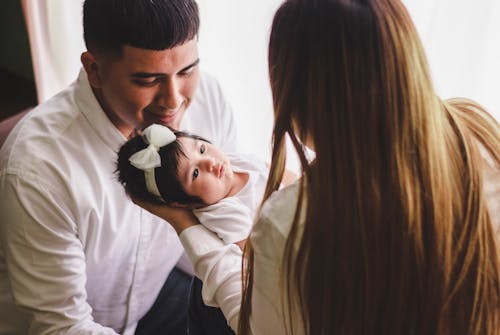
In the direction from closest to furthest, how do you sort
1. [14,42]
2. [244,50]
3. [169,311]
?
[169,311]
[244,50]
[14,42]

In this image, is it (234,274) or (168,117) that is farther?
Result: (168,117)

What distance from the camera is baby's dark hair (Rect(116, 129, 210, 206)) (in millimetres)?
1264

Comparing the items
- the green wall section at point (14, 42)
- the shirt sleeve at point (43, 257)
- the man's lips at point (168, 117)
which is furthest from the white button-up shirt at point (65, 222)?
the green wall section at point (14, 42)

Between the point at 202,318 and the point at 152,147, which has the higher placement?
the point at 152,147

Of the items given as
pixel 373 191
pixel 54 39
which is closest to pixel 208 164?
pixel 373 191

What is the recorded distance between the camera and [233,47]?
1.79 metres

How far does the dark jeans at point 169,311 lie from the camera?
154 centimetres

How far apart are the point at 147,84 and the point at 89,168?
0.25 m

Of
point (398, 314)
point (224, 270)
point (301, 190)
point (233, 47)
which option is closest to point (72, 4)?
point (233, 47)

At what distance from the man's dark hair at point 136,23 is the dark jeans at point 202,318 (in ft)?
1.85

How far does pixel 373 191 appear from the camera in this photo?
0.79 meters

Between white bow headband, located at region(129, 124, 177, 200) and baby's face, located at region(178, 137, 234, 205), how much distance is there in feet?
0.18

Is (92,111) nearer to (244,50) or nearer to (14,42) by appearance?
(244,50)

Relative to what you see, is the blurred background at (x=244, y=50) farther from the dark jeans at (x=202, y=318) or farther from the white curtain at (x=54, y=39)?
the dark jeans at (x=202, y=318)
